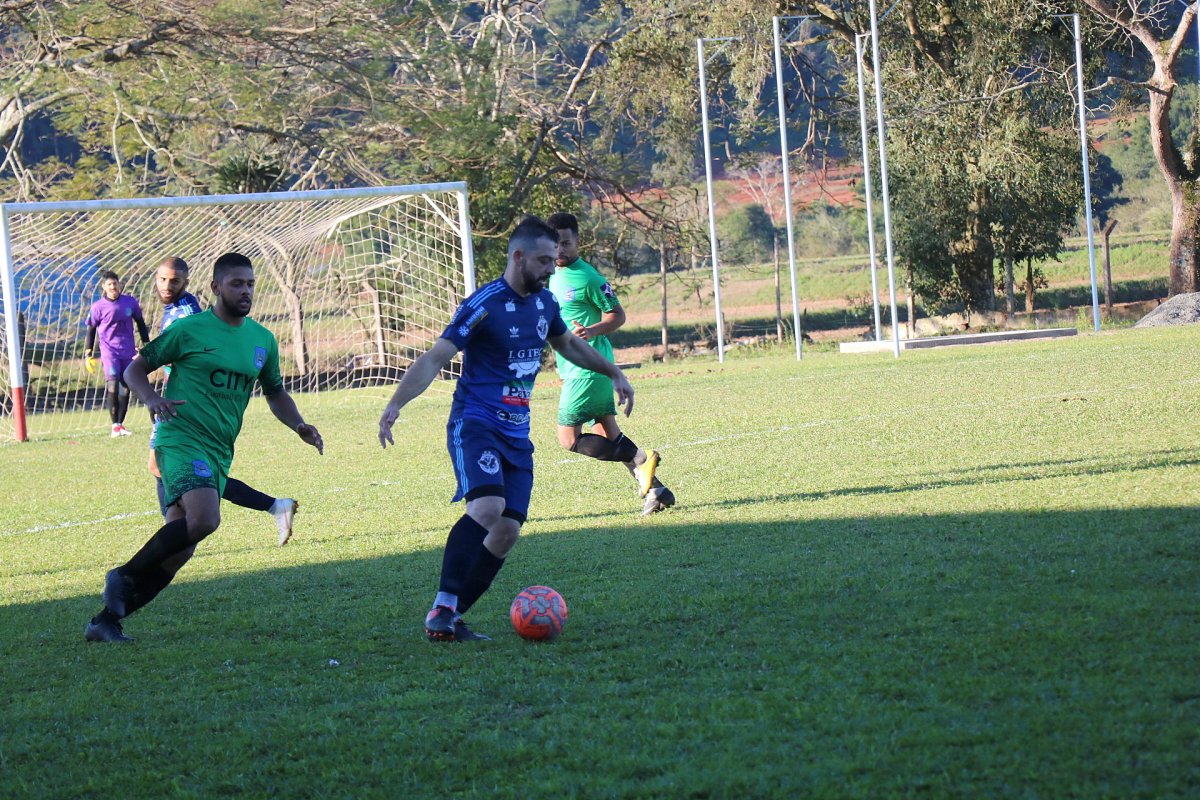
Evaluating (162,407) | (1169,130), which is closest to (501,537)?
(162,407)

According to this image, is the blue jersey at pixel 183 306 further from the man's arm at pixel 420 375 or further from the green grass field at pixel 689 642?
the man's arm at pixel 420 375

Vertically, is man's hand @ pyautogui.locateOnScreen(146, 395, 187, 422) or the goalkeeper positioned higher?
the goalkeeper

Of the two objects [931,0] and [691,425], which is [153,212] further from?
[931,0]

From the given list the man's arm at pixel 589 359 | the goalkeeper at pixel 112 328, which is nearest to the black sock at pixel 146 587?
the man's arm at pixel 589 359

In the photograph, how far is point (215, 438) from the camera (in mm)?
6156

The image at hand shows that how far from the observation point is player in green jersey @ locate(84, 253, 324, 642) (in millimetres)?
5914

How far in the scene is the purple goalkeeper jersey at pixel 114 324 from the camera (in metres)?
16.4

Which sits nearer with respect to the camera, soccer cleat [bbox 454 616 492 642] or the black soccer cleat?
soccer cleat [bbox 454 616 492 642]

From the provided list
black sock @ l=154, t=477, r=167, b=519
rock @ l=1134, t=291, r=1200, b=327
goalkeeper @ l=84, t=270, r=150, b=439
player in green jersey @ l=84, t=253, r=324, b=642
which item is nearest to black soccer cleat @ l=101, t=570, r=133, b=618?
player in green jersey @ l=84, t=253, r=324, b=642

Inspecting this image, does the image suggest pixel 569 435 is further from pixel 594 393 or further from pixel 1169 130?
pixel 1169 130

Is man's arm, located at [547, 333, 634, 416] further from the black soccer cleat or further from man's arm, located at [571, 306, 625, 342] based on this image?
the black soccer cleat

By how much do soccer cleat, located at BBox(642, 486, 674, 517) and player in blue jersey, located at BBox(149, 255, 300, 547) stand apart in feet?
7.29

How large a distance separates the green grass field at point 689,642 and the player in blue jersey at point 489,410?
0.31 metres

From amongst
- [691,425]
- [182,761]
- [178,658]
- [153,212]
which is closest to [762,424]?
[691,425]
